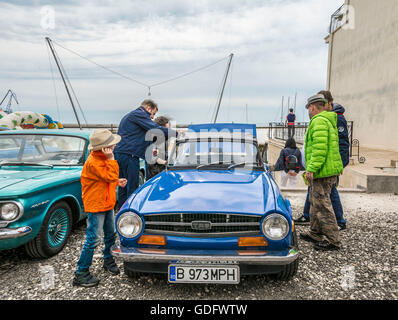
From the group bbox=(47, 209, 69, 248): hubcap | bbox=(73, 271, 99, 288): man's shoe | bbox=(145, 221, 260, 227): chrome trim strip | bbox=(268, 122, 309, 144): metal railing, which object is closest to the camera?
bbox=(145, 221, 260, 227): chrome trim strip

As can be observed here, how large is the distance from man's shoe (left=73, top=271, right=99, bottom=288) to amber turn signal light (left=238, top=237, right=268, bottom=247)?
1.58 meters

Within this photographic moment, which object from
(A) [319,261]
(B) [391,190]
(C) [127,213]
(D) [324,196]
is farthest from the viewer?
(B) [391,190]

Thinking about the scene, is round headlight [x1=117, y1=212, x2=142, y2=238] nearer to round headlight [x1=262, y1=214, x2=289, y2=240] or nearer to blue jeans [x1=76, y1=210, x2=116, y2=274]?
blue jeans [x1=76, y1=210, x2=116, y2=274]

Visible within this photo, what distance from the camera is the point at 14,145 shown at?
4.14 m

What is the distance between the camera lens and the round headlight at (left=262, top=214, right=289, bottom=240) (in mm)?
2430

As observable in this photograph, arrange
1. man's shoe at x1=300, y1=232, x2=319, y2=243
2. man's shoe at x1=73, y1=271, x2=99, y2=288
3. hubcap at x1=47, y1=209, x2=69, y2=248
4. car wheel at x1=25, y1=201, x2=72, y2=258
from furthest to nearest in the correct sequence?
1. man's shoe at x1=300, y1=232, x2=319, y2=243
2. hubcap at x1=47, y1=209, x2=69, y2=248
3. car wheel at x1=25, y1=201, x2=72, y2=258
4. man's shoe at x1=73, y1=271, x2=99, y2=288

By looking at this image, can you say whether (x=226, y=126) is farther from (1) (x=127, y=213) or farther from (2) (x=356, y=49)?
(2) (x=356, y=49)

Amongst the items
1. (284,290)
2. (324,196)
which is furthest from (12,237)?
(324,196)

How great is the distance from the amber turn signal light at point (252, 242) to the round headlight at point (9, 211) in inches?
93.4

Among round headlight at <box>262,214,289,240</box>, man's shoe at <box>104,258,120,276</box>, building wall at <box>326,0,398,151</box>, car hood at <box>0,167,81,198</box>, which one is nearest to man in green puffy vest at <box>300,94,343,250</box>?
round headlight at <box>262,214,289,240</box>

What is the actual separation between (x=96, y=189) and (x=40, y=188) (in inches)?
32.2

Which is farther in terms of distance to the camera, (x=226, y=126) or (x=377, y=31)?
(x=377, y=31)

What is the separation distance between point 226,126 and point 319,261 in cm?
256

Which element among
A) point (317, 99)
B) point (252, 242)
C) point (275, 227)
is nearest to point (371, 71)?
point (317, 99)
